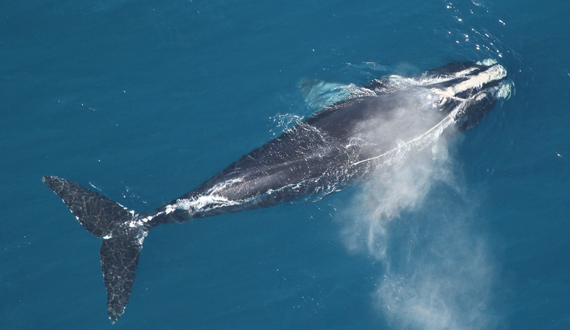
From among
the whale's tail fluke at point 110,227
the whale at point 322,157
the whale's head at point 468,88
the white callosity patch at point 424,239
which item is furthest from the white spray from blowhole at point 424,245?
the whale's tail fluke at point 110,227

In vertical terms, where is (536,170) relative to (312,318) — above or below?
above

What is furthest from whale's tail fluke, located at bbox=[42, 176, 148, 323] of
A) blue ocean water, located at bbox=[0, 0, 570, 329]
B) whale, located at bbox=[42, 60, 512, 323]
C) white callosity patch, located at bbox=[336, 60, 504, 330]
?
white callosity patch, located at bbox=[336, 60, 504, 330]

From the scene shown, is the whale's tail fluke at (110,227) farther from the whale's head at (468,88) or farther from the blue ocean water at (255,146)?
the whale's head at (468,88)

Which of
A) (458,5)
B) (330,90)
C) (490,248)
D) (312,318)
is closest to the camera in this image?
(312,318)

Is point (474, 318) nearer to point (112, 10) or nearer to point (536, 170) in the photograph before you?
point (536, 170)

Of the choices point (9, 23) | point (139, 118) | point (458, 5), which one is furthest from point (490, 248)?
point (9, 23)

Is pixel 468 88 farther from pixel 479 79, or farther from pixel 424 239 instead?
pixel 424 239

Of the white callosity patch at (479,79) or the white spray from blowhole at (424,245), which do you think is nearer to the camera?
the white spray from blowhole at (424,245)
